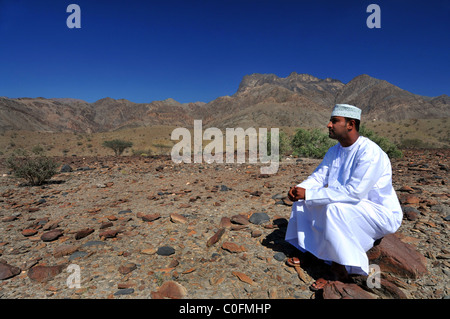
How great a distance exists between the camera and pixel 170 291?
85.4 inches

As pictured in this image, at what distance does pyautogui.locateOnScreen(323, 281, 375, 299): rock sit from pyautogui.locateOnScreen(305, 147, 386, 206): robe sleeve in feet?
2.28

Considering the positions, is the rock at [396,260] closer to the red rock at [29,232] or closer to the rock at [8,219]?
the red rock at [29,232]

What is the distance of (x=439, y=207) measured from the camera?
11.9ft

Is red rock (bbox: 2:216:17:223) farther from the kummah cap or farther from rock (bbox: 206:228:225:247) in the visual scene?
the kummah cap

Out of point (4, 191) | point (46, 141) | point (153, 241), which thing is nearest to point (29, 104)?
point (46, 141)

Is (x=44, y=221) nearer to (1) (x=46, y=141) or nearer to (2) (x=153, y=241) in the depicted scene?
(2) (x=153, y=241)

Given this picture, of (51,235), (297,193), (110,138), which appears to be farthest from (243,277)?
(110,138)

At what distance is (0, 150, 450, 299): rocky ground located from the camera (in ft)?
7.38

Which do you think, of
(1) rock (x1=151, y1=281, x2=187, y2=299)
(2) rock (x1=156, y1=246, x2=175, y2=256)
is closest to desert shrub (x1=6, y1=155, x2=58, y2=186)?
(2) rock (x1=156, y1=246, x2=175, y2=256)

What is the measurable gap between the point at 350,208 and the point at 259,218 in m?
1.76

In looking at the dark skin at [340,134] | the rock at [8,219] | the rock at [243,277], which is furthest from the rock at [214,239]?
the rock at [8,219]

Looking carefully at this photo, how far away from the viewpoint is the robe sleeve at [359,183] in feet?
7.13

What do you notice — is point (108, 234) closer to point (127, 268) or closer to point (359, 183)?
point (127, 268)

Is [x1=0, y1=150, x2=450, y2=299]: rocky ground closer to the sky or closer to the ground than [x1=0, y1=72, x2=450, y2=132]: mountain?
closer to the ground
